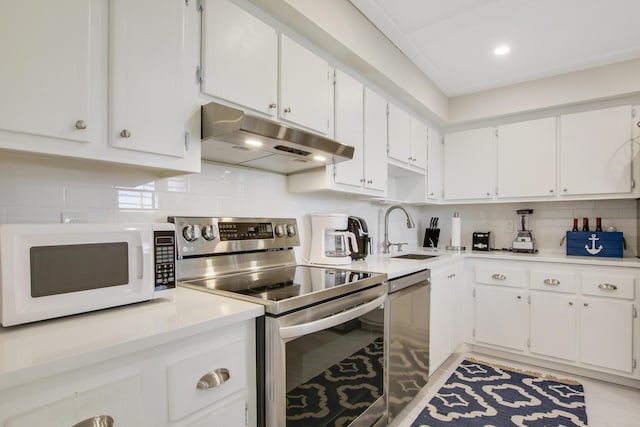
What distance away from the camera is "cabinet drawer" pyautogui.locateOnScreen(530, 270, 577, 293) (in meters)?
2.67

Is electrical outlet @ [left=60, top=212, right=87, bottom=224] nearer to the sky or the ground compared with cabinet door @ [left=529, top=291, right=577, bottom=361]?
nearer to the sky

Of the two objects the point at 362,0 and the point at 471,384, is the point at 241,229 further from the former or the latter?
the point at 471,384

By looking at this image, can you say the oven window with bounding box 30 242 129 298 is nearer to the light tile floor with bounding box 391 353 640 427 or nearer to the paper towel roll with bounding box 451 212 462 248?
the light tile floor with bounding box 391 353 640 427

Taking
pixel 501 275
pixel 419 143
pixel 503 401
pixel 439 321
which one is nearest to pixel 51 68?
pixel 439 321

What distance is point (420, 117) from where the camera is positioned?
3213mm

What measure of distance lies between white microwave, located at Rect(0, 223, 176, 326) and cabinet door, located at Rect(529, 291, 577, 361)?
9.59ft

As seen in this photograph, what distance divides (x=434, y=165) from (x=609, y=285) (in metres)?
1.71

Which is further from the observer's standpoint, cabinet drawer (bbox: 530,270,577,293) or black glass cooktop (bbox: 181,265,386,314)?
cabinet drawer (bbox: 530,270,577,293)

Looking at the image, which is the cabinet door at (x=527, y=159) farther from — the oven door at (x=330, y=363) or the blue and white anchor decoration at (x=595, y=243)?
the oven door at (x=330, y=363)

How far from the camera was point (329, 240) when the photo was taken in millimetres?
2182

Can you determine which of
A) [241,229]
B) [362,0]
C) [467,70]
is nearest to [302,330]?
[241,229]

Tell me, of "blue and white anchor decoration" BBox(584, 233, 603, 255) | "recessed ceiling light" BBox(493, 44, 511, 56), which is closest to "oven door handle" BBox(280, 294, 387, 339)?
"recessed ceiling light" BBox(493, 44, 511, 56)

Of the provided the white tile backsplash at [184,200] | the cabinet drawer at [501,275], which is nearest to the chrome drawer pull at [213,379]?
the white tile backsplash at [184,200]

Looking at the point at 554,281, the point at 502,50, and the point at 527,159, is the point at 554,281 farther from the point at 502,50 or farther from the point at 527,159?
the point at 502,50
